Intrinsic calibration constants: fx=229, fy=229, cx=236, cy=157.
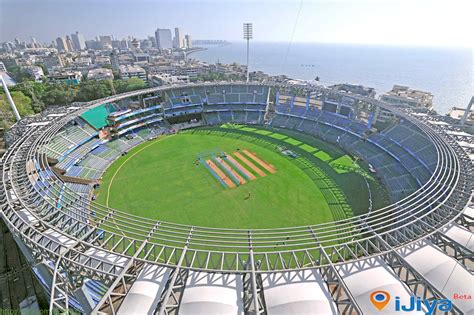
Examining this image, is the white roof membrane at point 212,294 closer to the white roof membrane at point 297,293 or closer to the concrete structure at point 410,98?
the white roof membrane at point 297,293

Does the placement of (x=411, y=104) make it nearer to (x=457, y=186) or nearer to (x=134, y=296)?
(x=457, y=186)

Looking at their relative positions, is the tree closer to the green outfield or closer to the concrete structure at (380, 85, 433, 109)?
the green outfield

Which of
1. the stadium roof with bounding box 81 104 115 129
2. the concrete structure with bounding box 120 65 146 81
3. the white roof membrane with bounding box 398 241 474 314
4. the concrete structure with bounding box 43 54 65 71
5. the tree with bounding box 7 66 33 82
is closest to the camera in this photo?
the white roof membrane with bounding box 398 241 474 314

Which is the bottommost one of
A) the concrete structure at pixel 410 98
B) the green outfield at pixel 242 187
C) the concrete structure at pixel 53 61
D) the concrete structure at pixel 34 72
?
the green outfield at pixel 242 187

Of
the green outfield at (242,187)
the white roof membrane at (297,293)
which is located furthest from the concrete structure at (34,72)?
the white roof membrane at (297,293)

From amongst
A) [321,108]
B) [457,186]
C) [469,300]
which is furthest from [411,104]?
[469,300]

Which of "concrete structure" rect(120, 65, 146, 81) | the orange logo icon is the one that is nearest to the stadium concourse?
the orange logo icon
